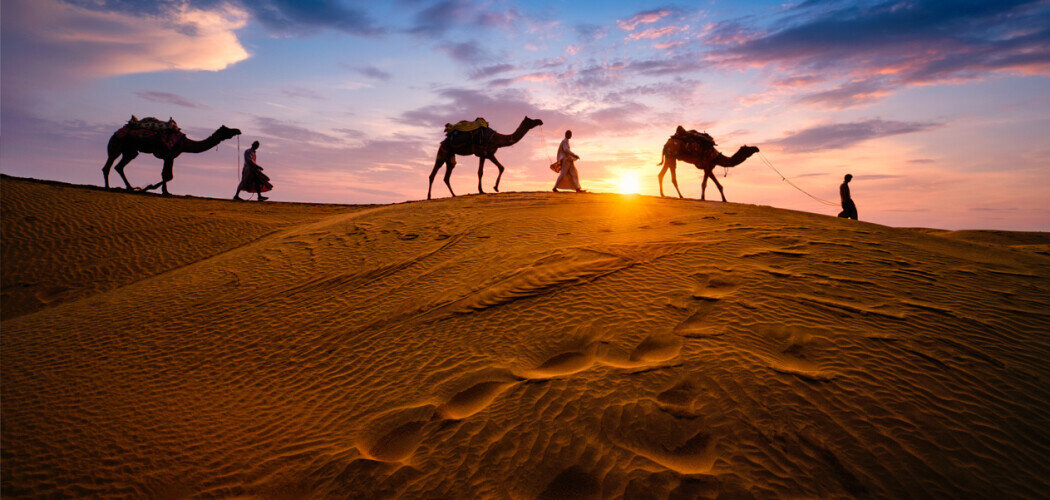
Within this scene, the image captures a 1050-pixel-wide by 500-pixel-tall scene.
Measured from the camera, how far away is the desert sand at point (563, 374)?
8.82 feet

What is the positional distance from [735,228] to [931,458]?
495 cm

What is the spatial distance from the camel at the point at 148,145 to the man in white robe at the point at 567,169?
517 inches

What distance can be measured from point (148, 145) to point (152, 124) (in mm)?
769

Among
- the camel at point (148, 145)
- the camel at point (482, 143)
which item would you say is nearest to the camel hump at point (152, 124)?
the camel at point (148, 145)

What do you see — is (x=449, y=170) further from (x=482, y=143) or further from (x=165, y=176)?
(x=165, y=176)

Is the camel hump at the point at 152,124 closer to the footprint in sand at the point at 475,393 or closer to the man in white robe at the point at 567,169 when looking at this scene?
the man in white robe at the point at 567,169

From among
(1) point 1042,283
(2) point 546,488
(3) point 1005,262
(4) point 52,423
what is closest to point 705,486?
(2) point 546,488

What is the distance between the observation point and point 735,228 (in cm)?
716

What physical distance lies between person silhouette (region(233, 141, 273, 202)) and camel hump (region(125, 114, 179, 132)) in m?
2.41

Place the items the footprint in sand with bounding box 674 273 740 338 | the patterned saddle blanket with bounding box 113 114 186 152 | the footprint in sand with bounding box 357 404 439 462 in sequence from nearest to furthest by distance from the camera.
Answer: the footprint in sand with bounding box 357 404 439 462 → the footprint in sand with bounding box 674 273 740 338 → the patterned saddle blanket with bounding box 113 114 186 152

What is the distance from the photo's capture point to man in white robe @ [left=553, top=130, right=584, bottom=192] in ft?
45.0

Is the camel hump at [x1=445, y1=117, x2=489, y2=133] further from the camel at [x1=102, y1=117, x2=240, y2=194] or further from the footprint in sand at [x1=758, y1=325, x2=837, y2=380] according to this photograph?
the footprint in sand at [x1=758, y1=325, x2=837, y2=380]

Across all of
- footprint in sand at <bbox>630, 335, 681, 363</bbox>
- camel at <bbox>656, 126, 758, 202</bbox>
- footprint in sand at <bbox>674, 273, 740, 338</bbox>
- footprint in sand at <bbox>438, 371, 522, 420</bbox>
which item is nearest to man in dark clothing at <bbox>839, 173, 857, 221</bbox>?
camel at <bbox>656, 126, 758, 202</bbox>

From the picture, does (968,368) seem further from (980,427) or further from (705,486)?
(705,486)
